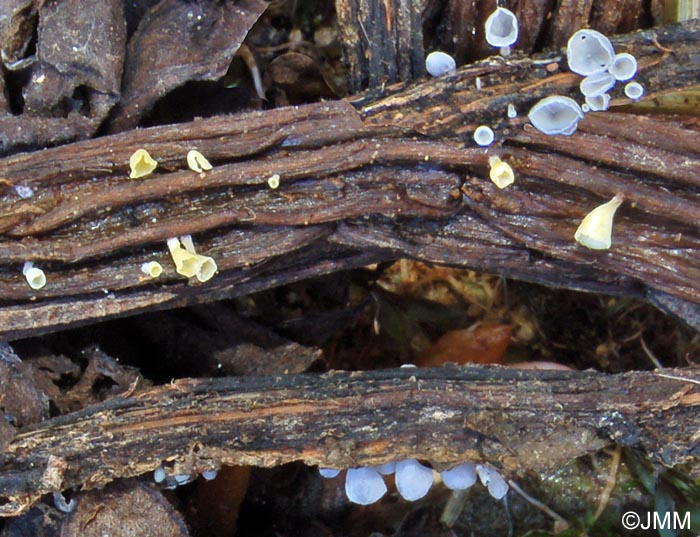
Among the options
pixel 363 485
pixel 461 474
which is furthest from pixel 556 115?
pixel 363 485

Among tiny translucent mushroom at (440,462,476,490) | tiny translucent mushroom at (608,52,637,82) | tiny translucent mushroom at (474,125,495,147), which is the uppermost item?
tiny translucent mushroom at (608,52,637,82)

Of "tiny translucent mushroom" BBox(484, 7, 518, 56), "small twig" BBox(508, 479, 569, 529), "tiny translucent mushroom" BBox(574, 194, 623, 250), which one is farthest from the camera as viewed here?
"small twig" BBox(508, 479, 569, 529)

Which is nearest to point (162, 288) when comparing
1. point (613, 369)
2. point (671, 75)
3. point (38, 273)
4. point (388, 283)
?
point (38, 273)

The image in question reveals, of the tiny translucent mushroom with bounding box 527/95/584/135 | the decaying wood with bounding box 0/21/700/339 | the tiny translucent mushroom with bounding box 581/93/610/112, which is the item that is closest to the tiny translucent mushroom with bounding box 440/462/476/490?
the decaying wood with bounding box 0/21/700/339

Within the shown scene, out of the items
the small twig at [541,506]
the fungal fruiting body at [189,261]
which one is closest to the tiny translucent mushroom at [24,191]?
the fungal fruiting body at [189,261]

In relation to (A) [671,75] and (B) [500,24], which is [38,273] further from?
(A) [671,75]

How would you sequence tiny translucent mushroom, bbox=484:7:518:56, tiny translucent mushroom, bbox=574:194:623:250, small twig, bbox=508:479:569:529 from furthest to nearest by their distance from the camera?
small twig, bbox=508:479:569:529, tiny translucent mushroom, bbox=484:7:518:56, tiny translucent mushroom, bbox=574:194:623:250

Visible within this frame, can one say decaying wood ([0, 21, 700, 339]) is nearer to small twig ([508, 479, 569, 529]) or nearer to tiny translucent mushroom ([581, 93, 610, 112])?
tiny translucent mushroom ([581, 93, 610, 112])
